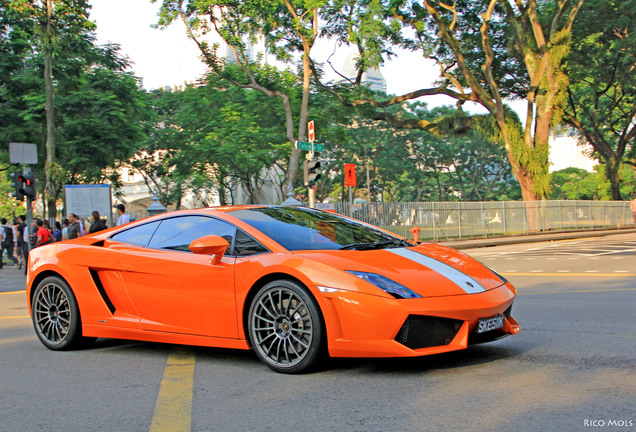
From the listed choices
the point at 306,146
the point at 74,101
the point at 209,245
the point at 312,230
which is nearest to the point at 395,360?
the point at 312,230

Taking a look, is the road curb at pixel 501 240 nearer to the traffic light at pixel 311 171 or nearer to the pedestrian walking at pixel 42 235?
the traffic light at pixel 311 171

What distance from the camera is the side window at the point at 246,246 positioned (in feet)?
17.4

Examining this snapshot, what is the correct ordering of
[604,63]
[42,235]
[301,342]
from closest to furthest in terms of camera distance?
1. [301,342]
2. [42,235]
3. [604,63]

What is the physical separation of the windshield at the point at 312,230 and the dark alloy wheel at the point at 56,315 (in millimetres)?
1832

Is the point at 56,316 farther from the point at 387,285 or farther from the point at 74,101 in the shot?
the point at 74,101

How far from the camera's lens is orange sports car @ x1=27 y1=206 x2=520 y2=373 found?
461 cm

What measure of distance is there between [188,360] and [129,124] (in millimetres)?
27865

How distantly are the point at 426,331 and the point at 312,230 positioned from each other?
1.48m

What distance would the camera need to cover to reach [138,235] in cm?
619

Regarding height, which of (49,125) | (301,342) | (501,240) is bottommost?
(501,240)

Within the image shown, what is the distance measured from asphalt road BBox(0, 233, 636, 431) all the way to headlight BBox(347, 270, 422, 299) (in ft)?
1.85

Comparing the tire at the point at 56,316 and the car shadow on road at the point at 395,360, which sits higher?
the tire at the point at 56,316

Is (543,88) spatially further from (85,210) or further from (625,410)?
(625,410)

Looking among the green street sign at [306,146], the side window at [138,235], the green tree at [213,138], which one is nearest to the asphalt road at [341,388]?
the side window at [138,235]
